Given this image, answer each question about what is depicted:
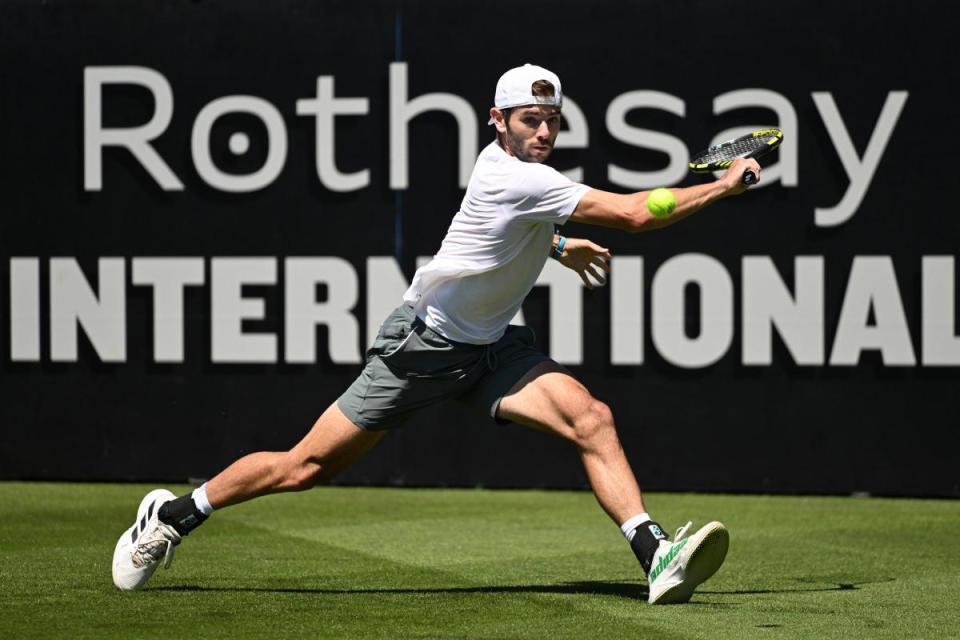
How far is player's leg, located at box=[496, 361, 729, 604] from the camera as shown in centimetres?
561

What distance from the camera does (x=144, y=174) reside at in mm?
9719

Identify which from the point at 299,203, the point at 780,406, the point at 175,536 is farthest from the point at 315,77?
the point at 175,536

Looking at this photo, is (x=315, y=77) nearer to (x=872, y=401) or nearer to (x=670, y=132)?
(x=670, y=132)

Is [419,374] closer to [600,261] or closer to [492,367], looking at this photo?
[492,367]

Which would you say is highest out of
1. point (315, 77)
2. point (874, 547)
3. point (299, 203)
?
point (315, 77)

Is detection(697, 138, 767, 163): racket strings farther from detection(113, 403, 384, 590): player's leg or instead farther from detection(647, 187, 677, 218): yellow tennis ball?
detection(113, 403, 384, 590): player's leg

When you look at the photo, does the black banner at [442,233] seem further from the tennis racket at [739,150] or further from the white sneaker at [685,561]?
the white sneaker at [685,561]

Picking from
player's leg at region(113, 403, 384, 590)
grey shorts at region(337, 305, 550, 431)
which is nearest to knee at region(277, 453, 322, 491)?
player's leg at region(113, 403, 384, 590)

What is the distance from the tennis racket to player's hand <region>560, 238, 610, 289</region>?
0.46m

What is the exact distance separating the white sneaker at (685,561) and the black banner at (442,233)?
377 cm

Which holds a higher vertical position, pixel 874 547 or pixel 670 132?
pixel 670 132

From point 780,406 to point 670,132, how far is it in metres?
1.63

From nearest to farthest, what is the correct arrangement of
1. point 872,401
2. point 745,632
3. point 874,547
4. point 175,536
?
point 745,632, point 175,536, point 874,547, point 872,401

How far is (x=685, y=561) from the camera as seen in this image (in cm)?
560
